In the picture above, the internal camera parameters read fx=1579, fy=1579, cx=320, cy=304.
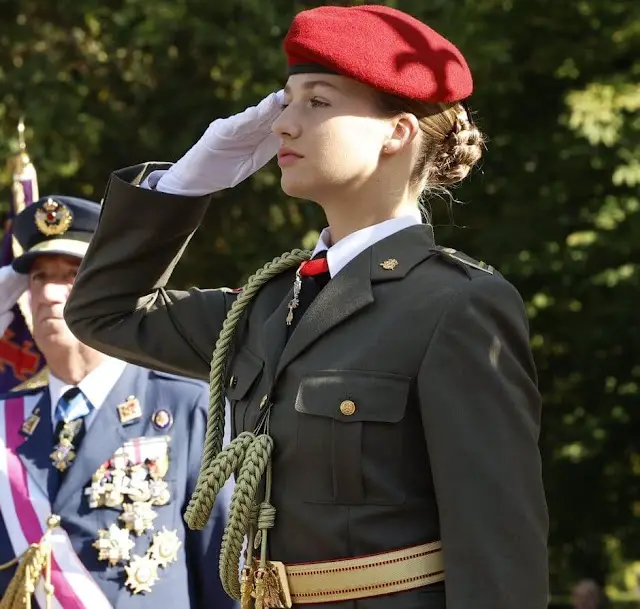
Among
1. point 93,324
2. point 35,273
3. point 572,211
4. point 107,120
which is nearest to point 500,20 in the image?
point 572,211

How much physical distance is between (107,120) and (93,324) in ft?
22.2

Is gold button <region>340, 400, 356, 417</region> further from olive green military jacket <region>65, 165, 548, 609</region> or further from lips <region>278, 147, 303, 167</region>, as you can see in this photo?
lips <region>278, 147, 303, 167</region>

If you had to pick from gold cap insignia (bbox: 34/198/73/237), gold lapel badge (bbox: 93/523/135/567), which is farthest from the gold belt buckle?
gold cap insignia (bbox: 34/198/73/237)

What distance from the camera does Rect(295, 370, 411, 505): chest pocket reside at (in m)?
2.76

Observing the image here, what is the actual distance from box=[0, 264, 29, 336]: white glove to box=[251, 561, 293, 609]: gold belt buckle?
2.46m

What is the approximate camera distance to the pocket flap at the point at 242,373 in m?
3.03

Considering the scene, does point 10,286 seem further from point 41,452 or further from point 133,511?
point 133,511

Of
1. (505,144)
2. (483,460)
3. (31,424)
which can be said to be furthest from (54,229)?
(505,144)

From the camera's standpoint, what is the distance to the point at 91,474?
4.60 meters

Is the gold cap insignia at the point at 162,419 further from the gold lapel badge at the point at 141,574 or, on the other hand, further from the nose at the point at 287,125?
the nose at the point at 287,125

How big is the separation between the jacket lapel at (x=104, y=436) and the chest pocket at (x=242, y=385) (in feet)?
5.17

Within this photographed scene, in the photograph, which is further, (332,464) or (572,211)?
(572,211)

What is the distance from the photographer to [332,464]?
2.79m

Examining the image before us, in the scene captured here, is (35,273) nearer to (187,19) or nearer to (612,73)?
(187,19)
